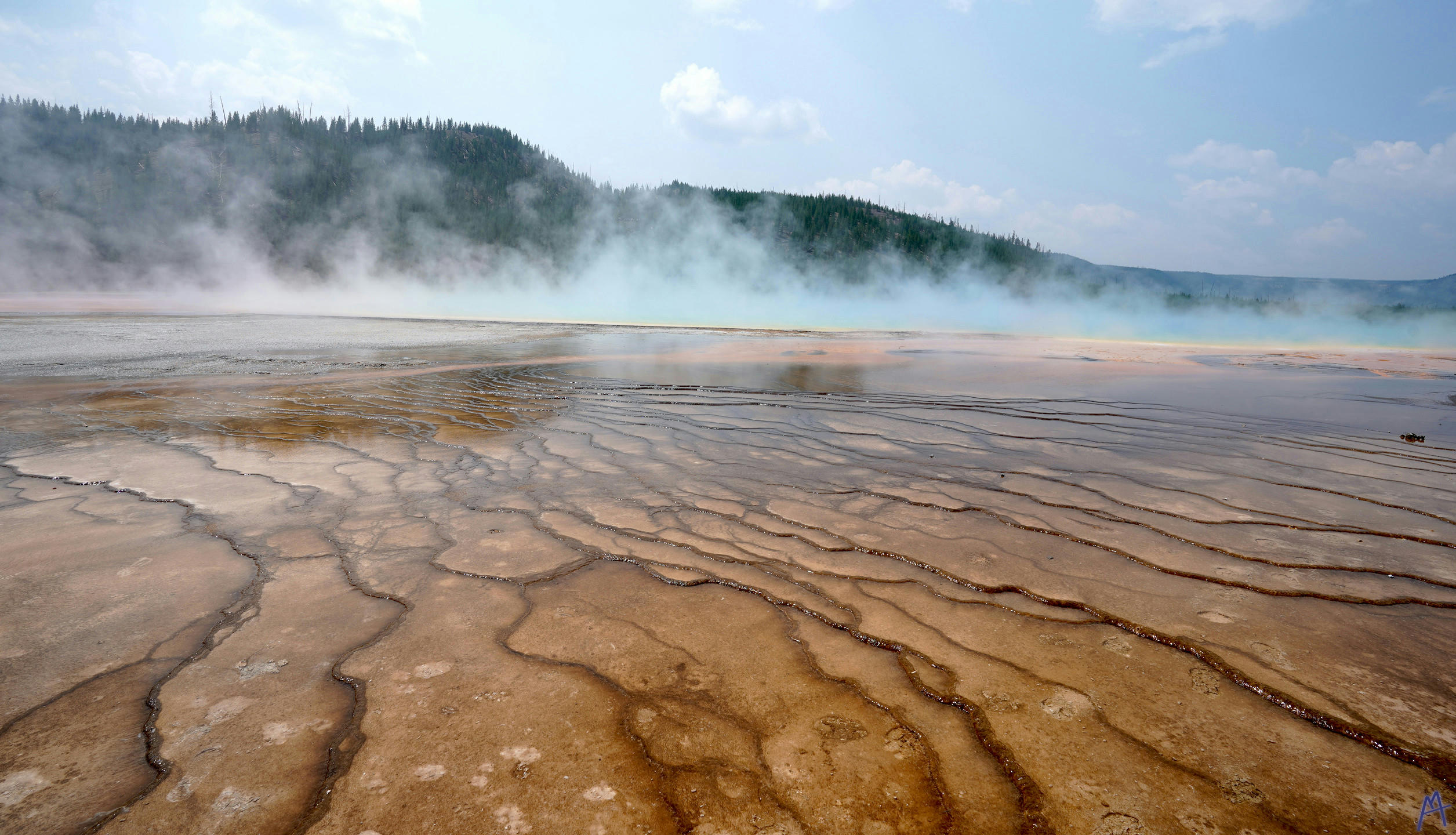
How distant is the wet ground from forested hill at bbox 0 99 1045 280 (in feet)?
172

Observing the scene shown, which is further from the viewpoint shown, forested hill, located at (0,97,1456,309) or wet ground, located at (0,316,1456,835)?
forested hill, located at (0,97,1456,309)

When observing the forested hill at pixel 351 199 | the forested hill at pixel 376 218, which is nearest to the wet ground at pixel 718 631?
the forested hill at pixel 376 218

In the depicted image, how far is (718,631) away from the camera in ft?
6.40

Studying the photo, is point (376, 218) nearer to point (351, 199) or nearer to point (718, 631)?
point (351, 199)

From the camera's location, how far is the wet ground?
1300 millimetres

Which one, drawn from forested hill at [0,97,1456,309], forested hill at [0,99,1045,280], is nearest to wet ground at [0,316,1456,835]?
forested hill at [0,97,1456,309]

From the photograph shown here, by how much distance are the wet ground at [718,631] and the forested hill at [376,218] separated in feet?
156

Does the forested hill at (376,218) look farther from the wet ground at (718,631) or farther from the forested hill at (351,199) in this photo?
the wet ground at (718,631)

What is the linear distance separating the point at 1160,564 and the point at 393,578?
3.09 meters

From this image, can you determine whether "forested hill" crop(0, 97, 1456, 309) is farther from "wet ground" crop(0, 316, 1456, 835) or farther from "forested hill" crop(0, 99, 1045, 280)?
"wet ground" crop(0, 316, 1456, 835)

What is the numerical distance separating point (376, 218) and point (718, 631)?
66746mm

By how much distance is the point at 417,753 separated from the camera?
1.41 meters

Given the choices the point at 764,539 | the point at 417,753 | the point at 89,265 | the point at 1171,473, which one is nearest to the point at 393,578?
the point at 417,753

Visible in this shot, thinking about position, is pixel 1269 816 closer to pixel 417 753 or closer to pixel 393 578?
pixel 417 753
